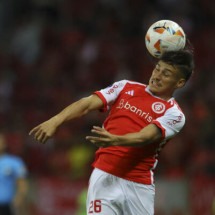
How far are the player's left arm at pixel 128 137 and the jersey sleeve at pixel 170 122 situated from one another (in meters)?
0.04

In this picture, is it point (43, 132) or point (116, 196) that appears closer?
point (43, 132)

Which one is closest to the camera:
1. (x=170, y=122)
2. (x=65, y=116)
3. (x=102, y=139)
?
(x=102, y=139)

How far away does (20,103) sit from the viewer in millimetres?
14156

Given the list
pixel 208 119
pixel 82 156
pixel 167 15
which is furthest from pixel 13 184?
pixel 167 15

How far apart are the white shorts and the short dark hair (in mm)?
896

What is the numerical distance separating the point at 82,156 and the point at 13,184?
1702 mm

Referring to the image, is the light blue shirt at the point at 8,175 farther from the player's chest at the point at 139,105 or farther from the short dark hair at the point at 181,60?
the short dark hair at the point at 181,60

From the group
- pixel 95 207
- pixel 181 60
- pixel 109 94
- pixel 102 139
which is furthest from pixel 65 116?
pixel 181 60

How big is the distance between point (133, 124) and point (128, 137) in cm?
44

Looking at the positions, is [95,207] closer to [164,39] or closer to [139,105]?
[139,105]

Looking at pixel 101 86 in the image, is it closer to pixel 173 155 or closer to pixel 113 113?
pixel 173 155

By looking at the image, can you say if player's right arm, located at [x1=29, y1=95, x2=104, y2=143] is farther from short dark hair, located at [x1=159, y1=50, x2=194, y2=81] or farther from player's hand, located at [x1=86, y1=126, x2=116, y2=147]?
short dark hair, located at [x1=159, y1=50, x2=194, y2=81]

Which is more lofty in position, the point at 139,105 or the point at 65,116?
the point at 139,105

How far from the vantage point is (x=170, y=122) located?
5910 millimetres
